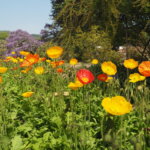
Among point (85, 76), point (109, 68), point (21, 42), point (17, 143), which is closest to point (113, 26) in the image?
point (109, 68)

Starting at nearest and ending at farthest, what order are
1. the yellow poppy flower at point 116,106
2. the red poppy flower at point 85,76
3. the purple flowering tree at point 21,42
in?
the yellow poppy flower at point 116,106, the red poppy flower at point 85,76, the purple flowering tree at point 21,42

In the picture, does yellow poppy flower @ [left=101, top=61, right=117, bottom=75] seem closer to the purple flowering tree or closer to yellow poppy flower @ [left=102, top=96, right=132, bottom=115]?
yellow poppy flower @ [left=102, top=96, right=132, bottom=115]

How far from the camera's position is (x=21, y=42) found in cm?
1273

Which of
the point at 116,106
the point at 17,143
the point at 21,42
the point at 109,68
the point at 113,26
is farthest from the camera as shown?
the point at 21,42

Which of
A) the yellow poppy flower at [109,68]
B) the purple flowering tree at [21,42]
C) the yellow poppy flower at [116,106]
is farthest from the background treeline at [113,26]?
the yellow poppy flower at [116,106]

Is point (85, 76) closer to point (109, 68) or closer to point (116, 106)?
point (109, 68)

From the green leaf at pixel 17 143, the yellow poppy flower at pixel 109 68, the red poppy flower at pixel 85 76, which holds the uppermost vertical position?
the yellow poppy flower at pixel 109 68

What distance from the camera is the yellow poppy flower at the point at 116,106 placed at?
1.61 metres

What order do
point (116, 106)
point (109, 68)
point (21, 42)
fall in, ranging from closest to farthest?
1. point (116, 106)
2. point (109, 68)
3. point (21, 42)

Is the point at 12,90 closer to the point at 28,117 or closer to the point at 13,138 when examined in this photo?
the point at 28,117

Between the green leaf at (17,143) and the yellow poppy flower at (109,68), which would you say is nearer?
the green leaf at (17,143)

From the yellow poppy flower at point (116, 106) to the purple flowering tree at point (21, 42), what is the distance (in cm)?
1063

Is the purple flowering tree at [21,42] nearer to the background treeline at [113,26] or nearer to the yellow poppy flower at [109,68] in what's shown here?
the background treeline at [113,26]

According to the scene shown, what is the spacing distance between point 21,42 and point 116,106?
1150cm
